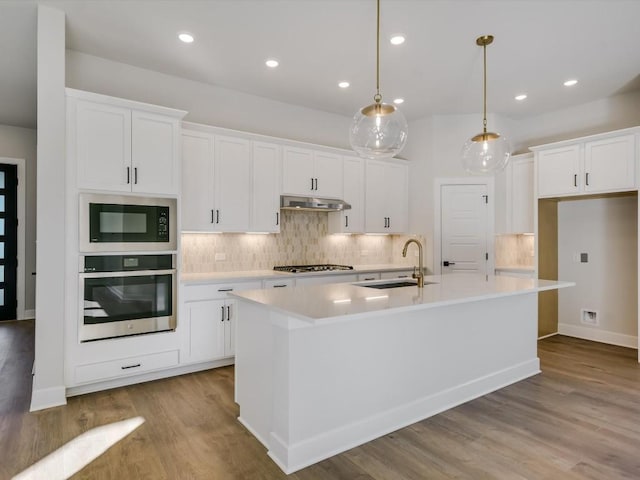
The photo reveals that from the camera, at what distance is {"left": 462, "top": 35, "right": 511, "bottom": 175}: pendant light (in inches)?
131

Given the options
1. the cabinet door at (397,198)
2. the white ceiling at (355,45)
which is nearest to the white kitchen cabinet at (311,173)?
the white ceiling at (355,45)

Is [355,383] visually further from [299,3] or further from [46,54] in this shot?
[46,54]

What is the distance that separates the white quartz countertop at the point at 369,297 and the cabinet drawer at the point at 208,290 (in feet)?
3.92

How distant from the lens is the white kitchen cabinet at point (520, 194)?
530cm

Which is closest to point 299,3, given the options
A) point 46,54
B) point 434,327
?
point 46,54

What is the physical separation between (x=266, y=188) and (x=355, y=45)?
180cm

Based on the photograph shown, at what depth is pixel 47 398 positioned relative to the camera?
10.0 feet

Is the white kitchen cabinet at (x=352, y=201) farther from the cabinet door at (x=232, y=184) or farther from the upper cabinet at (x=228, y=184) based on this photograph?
the cabinet door at (x=232, y=184)

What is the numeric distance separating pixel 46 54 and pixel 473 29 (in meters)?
3.46

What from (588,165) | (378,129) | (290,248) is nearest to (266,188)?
(290,248)

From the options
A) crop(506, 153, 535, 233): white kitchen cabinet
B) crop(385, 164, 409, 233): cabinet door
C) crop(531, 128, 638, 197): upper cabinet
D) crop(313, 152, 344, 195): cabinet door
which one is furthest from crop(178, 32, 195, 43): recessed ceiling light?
crop(506, 153, 535, 233): white kitchen cabinet

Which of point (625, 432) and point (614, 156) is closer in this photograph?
point (625, 432)

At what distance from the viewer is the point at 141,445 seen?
8.14ft

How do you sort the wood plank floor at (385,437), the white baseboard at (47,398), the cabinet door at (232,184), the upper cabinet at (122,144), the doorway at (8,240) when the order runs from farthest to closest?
the doorway at (8,240) → the cabinet door at (232,184) → the upper cabinet at (122,144) → the white baseboard at (47,398) → the wood plank floor at (385,437)
